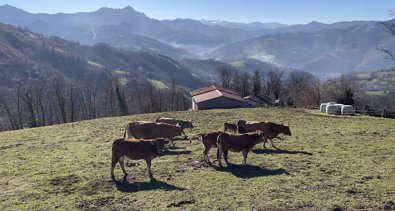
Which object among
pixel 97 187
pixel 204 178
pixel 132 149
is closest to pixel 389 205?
pixel 204 178

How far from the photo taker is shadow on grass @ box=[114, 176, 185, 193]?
56.2 ft

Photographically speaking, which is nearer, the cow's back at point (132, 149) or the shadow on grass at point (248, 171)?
the cow's back at point (132, 149)

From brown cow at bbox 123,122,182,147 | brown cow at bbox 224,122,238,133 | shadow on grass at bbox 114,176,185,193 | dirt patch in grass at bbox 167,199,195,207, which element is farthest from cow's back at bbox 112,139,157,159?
brown cow at bbox 224,122,238,133

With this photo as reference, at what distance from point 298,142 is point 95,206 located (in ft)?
53.4

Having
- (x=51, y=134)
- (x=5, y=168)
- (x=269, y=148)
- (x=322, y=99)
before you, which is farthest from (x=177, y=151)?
(x=322, y=99)

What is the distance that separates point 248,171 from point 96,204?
7.45 m

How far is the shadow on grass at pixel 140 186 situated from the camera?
56.2 feet

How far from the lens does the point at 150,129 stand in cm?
2653

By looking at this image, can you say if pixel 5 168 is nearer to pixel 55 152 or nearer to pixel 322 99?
pixel 55 152

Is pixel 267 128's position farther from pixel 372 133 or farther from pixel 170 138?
pixel 372 133

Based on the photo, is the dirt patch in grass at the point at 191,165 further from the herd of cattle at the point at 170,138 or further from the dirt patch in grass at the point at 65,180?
the dirt patch in grass at the point at 65,180

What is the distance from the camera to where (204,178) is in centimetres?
1841

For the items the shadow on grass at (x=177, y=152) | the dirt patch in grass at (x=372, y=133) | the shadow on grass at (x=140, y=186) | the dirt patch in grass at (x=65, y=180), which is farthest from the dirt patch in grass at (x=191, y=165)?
the dirt patch in grass at (x=372, y=133)

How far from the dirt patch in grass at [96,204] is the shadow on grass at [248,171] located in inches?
237
